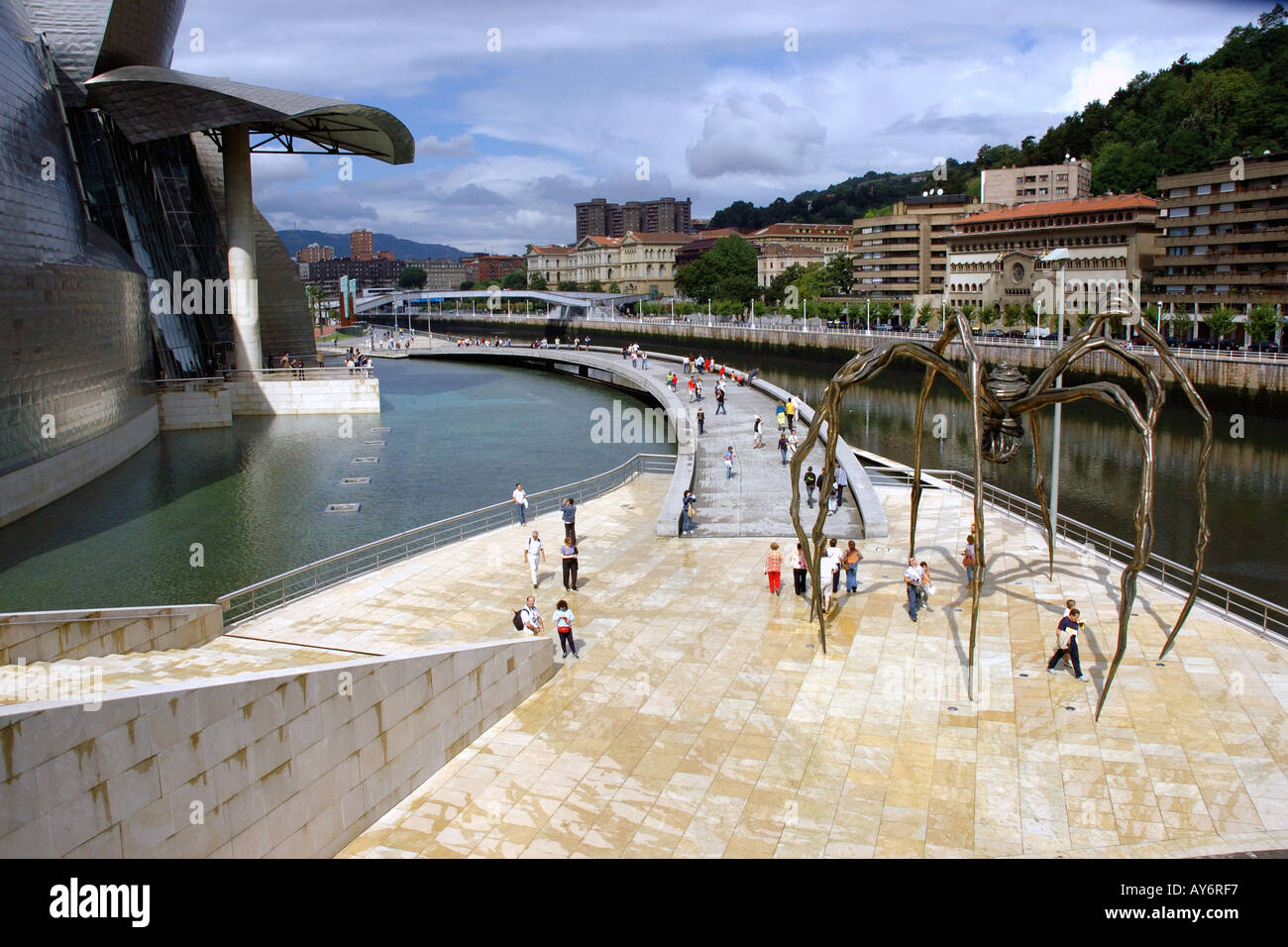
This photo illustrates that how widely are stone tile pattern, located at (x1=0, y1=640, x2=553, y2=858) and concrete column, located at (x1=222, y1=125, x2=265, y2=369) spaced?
43.4 m

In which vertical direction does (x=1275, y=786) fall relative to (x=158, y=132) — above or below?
below

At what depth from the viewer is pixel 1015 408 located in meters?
14.4

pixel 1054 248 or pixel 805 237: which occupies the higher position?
pixel 805 237

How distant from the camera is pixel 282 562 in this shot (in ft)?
75.0

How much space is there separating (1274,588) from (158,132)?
46.1 metres

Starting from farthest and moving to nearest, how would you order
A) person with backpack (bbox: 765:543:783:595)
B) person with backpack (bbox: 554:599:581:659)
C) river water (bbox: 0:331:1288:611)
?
river water (bbox: 0:331:1288:611) → person with backpack (bbox: 765:543:783:595) → person with backpack (bbox: 554:599:581:659)

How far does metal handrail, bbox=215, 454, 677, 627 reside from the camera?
615 inches

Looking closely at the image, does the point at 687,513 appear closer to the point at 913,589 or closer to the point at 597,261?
the point at 913,589

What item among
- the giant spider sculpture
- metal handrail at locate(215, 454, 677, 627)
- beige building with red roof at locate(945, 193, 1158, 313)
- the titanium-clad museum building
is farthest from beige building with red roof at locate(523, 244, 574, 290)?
the giant spider sculpture

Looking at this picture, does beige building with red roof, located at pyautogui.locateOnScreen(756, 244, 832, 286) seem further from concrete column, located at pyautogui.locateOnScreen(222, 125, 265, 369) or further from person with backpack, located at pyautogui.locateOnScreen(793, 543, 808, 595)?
person with backpack, located at pyautogui.locateOnScreen(793, 543, 808, 595)

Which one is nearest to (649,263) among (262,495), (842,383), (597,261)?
(597,261)

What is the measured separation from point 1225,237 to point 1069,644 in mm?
62826
